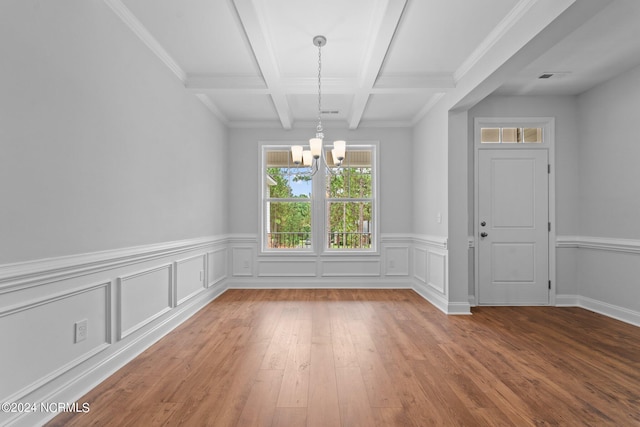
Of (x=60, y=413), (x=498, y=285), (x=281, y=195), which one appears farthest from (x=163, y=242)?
(x=498, y=285)

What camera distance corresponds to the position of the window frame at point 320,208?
566 cm

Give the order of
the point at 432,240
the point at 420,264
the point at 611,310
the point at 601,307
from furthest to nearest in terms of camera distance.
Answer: the point at 420,264 → the point at 432,240 → the point at 601,307 → the point at 611,310

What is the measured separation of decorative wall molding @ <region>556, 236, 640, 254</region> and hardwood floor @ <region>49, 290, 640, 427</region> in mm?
822

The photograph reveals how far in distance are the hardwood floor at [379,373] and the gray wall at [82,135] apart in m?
1.04

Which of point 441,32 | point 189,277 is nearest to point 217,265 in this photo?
point 189,277

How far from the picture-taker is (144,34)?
2938mm

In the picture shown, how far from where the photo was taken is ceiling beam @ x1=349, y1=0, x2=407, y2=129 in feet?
8.51

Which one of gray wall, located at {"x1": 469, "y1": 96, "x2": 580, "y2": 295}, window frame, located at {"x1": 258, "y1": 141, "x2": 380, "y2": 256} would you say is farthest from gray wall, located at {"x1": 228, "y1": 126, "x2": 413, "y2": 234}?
gray wall, located at {"x1": 469, "y1": 96, "x2": 580, "y2": 295}

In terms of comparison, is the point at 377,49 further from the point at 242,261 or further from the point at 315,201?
the point at 242,261

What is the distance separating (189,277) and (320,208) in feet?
8.04

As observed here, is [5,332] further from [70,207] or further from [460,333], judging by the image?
[460,333]

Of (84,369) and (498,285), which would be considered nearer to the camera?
(84,369)

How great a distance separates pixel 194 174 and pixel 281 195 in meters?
1.85

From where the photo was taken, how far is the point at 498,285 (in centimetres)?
450
